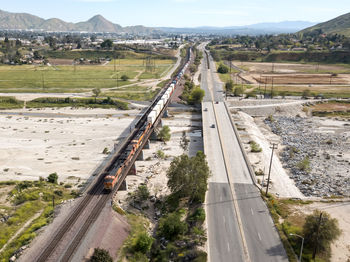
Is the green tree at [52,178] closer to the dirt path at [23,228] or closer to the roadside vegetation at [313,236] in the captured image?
the dirt path at [23,228]

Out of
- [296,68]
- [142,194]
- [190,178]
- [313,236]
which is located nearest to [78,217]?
[142,194]

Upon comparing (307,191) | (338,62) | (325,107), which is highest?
(338,62)

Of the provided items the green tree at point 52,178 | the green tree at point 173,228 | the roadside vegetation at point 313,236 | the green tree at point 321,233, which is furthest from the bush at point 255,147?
the green tree at point 52,178

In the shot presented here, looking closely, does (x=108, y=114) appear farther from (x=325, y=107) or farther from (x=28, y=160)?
(x=325, y=107)

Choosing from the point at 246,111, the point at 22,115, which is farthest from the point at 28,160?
the point at 246,111

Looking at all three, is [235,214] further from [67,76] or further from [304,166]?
[67,76]

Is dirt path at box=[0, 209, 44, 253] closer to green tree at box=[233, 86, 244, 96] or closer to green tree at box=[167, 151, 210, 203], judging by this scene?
green tree at box=[167, 151, 210, 203]

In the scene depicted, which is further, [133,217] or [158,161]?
[158,161]
